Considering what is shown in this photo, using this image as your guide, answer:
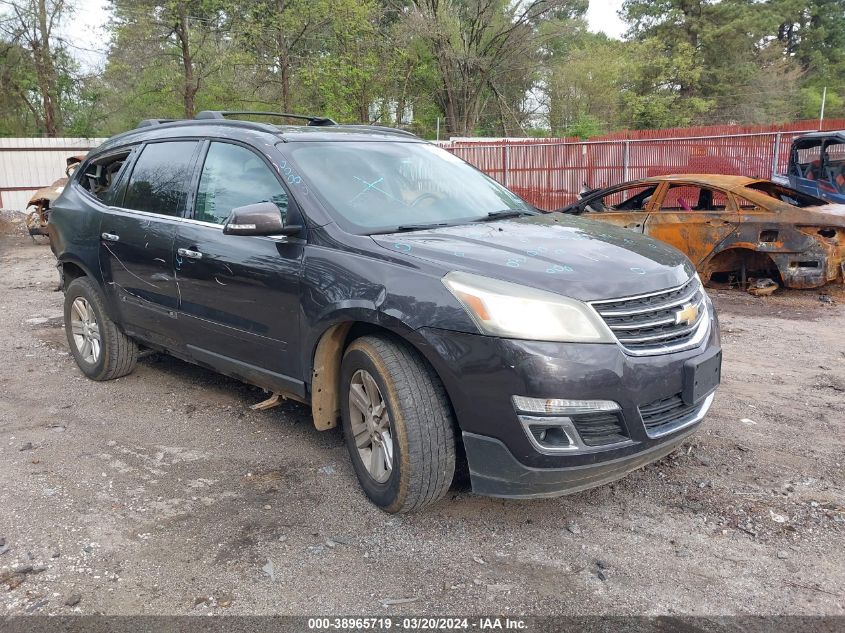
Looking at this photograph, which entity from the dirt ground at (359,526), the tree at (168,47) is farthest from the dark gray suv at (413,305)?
the tree at (168,47)

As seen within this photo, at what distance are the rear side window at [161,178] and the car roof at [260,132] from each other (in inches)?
3.8

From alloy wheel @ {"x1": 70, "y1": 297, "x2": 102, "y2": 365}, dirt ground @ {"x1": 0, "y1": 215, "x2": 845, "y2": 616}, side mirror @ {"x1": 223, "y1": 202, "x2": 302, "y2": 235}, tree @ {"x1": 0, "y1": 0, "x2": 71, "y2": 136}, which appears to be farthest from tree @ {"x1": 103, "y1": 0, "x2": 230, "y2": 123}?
side mirror @ {"x1": 223, "y1": 202, "x2": 302, "y2": 235}

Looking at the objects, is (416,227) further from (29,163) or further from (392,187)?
(29,163)

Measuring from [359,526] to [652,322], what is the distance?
1618 mm

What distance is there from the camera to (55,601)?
2.69 metres

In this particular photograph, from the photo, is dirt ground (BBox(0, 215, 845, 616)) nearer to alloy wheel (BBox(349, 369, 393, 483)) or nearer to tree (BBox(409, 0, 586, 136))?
alloy wheel (BBox(349, 369, 393, 483))

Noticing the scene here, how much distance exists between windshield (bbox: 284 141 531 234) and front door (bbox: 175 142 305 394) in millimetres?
238

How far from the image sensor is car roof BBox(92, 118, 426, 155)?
3.95 metres

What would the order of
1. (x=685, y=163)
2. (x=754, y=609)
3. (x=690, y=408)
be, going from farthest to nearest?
(x=685, y=163)
(x=690, y=408)
(x=754, y=609)

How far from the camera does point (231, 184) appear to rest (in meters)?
4.04

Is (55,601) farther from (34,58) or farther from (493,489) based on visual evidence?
(34,58)

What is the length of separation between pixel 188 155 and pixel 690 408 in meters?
3.31

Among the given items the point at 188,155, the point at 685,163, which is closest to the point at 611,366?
the point at 188,155

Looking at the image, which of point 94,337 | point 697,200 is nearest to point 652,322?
point 94,337
